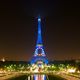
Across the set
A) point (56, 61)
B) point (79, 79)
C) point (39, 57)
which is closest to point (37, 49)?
point (39, 57)

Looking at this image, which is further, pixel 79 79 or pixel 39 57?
pixel 39 57

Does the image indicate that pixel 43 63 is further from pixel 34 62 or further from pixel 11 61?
pixel 11 61

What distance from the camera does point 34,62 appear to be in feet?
429

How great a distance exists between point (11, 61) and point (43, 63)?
1329 cm

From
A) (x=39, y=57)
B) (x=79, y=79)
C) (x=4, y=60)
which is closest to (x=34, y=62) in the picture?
(x=39, y=57)

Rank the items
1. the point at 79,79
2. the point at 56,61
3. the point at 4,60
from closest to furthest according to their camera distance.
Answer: the point at 79,79, the point at 4,60, the point at 56,61

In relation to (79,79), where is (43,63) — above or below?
above

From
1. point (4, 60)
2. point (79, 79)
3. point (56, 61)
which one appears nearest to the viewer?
point (79, 79)

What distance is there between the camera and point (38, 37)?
127m

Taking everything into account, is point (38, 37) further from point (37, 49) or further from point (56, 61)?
point (56, 61)

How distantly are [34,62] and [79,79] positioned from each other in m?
85.4

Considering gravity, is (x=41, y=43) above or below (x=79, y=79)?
above

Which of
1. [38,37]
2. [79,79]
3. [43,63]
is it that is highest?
→ [38,37]

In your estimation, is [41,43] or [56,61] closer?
[41,43]
